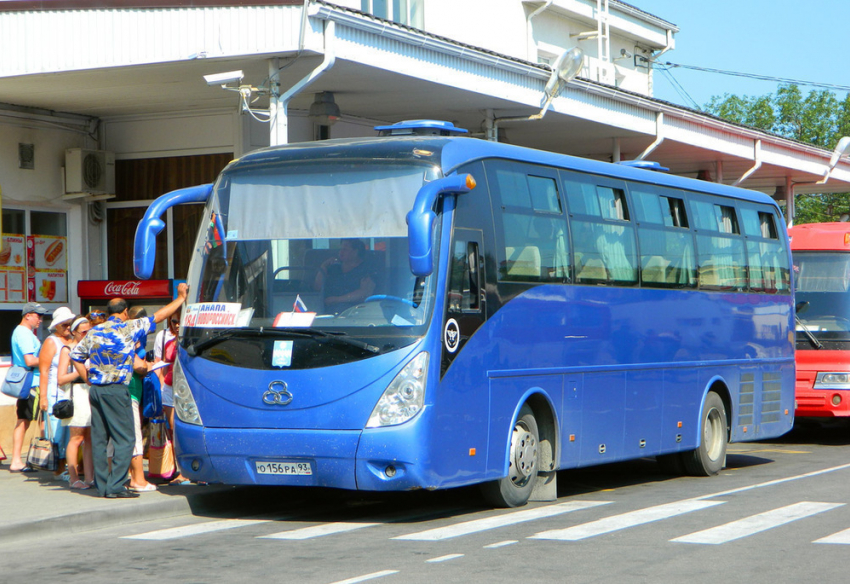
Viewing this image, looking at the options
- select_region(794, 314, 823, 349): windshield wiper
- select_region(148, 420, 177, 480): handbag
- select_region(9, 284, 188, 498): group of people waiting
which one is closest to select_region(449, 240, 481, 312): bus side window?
select_region(9, 284, 188, 498): group of people waiting

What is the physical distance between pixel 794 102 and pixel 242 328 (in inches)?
2559

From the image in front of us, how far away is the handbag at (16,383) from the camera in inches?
485

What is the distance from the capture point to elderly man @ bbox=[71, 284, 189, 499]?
Answer: 10.2m

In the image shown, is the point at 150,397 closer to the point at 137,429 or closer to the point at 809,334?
the point at 137,429

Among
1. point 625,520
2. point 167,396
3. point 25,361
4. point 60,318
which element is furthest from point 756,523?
point 25,361

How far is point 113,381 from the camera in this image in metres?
10.3

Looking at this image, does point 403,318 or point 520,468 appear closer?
point 403,318

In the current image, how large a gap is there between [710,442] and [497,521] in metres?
5.14

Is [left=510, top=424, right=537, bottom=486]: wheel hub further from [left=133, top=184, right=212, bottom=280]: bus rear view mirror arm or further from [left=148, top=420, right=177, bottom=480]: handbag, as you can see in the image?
[left=148, top=420, right=177, bottom=480]: handbag

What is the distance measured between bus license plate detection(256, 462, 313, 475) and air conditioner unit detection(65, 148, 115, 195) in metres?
9.12

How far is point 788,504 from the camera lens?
405 inches

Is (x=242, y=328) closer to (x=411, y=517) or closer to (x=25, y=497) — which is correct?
(x=411, y=517)

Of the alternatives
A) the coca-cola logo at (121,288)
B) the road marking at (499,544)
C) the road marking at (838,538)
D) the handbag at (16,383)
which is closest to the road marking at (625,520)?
the road marking at (499,544)

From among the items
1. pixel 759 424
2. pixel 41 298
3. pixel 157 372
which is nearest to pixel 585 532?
pixel 157 372
